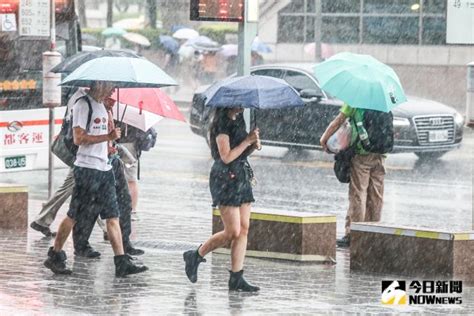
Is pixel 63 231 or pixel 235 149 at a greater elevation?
pixel 235 149

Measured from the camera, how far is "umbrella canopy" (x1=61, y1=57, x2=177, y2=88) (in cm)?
1180

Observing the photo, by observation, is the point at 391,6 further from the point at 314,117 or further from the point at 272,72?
the point at 314,117

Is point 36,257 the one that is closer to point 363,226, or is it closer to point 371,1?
point 363,226

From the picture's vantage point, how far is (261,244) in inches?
526

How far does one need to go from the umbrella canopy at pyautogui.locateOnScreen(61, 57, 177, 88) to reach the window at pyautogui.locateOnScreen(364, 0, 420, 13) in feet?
91.1

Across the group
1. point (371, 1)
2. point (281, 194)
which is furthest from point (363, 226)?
point (371, 1)

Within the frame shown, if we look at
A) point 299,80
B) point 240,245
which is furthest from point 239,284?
point 299,80

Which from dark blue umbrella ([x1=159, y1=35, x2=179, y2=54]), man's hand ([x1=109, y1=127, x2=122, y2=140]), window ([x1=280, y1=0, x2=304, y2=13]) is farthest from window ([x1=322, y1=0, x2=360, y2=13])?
man's hand ([x1=109, y1=127, x2=122, y2=140])

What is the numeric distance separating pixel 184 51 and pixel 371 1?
6429 millimetres

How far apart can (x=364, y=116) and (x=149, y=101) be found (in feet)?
7.76

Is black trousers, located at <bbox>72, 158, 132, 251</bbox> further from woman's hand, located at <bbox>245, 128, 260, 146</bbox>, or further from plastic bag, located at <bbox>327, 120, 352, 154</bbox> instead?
plastic bag, located at <bbox>327, 120, 352, 154</bbox>

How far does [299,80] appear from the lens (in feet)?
81.4

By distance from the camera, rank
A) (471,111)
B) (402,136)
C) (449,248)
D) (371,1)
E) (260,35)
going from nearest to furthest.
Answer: (449,248)
(471,111)
(402,136)
(371,1)
(260,35)

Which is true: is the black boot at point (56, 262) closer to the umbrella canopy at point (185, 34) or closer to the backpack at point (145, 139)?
the backpack at point (145, 139)
